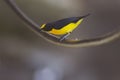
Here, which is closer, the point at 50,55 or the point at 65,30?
the point at 65,30

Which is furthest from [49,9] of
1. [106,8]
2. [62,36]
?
[62,36]

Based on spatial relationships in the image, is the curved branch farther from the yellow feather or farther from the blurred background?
the blurred background

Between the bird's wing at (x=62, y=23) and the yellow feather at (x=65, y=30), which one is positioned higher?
the bird's wing at (x=62, y=23)

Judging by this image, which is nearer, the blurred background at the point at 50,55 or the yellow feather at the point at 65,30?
the yellow feather at the point at 65,30

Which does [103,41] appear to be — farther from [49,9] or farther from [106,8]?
[106,8]

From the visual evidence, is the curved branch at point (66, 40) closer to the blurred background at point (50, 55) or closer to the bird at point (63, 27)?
the bird at point (63, 27)

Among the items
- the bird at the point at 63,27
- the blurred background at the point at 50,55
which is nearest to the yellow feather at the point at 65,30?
the bird at the point at 63,27

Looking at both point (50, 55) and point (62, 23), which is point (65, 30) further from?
point (50, 55)

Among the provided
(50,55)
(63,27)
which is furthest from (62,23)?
(50,55)

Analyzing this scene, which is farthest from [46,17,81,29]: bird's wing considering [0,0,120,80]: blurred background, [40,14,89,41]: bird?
[0,0,120,80]: blurred background
